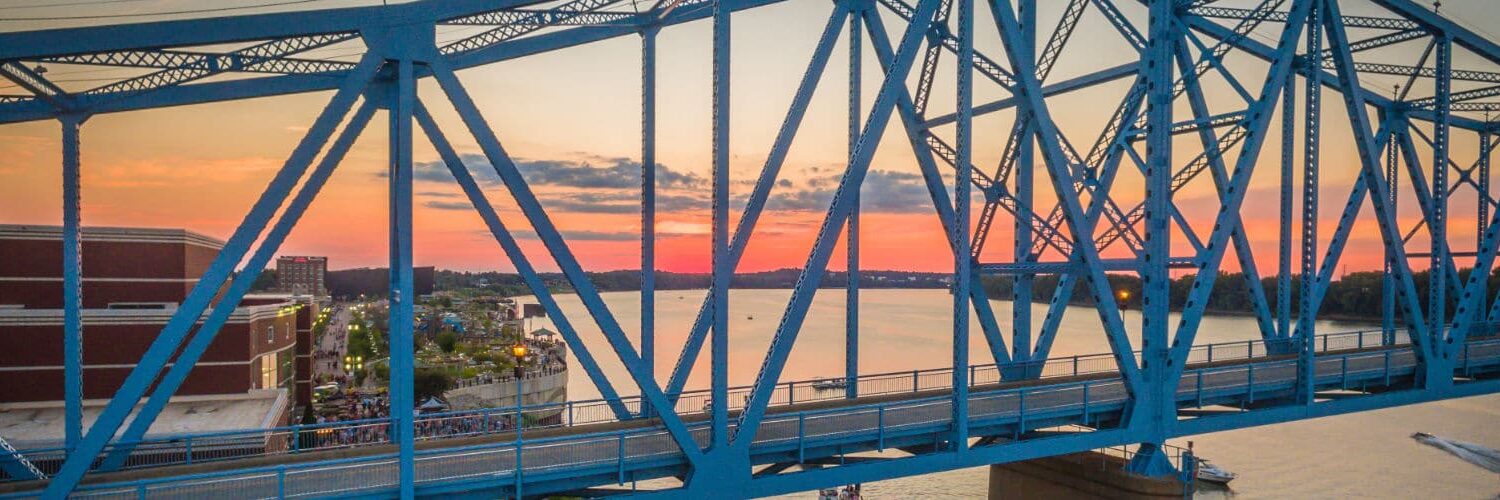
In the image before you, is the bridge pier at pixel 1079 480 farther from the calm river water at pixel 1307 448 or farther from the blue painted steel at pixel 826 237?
the calm river water at pixel 1307 448

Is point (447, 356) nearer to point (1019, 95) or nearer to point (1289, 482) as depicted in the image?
point (1289, 482)

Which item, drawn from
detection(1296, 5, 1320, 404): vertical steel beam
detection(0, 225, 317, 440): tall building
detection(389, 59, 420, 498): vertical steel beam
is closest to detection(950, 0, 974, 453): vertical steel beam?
detection(389, 59, 420, 498): vertical steel beam

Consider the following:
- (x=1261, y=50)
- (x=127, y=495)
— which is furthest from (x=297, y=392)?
(x=1261, y=50)

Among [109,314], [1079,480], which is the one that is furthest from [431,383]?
[1079,480]

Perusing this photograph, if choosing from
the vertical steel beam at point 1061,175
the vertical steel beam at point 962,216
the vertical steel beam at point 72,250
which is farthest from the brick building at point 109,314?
the vertical steel beam at point 1061,175

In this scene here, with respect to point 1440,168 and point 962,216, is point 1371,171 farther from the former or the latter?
point 962,216

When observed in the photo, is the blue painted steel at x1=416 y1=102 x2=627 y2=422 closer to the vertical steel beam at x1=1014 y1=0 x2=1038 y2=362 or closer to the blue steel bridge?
the blue steel bridge
